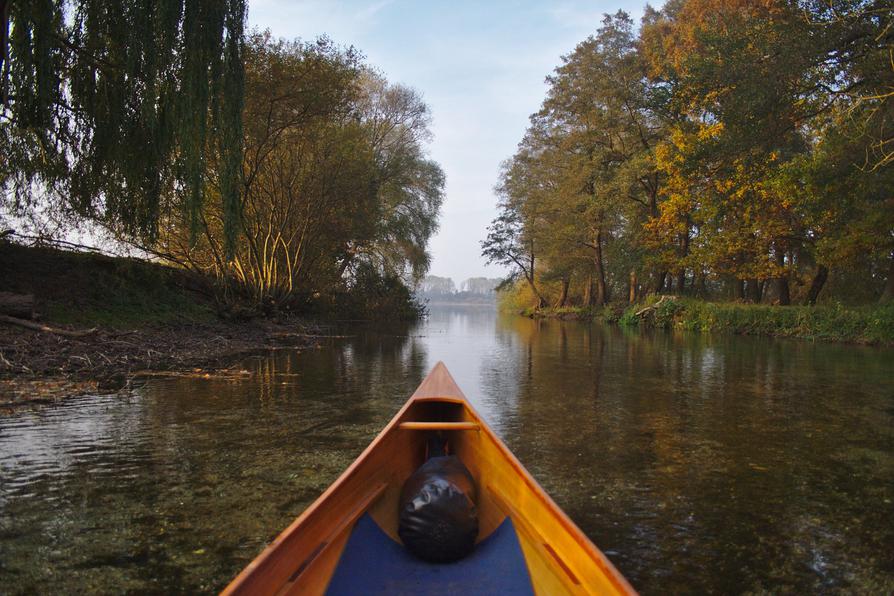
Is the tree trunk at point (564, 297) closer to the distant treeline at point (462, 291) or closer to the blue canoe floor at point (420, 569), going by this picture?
the blue canoe floor at point (420, 569)

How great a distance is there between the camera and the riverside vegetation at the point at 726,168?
1053cm

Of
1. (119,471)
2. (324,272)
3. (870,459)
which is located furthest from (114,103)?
(324,272)

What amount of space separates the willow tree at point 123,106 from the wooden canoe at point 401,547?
241 inches

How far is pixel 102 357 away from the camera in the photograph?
307 inches

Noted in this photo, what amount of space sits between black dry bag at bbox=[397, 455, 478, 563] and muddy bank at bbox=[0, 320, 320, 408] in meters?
4.96

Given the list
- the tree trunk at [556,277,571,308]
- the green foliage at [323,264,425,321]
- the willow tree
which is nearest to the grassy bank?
the willow tree

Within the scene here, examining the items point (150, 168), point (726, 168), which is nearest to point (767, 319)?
point (726, 168)

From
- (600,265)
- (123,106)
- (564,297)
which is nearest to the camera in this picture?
(123,106)

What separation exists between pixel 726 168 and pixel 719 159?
1.17 ft

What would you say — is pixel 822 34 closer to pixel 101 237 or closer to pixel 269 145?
pixel 269 145

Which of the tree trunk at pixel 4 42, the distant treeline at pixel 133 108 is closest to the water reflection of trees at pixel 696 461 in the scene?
the distant treeline at pixel 133 108

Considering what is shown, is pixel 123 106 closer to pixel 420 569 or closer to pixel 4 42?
pixel 4 42

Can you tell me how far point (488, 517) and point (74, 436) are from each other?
144 inches

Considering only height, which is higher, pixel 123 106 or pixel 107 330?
pixel 123 106
